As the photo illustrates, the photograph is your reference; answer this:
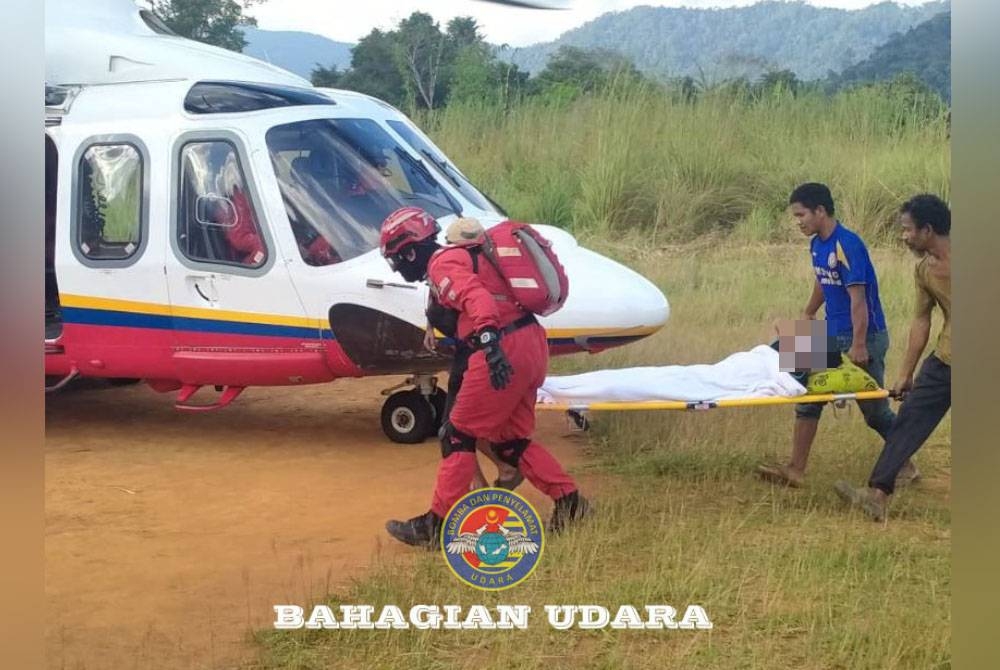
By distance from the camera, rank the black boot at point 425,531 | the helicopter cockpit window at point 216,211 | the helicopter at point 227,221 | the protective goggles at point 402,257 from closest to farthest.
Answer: the black boot at point 425,531
the protective goggles at point 402,257
the helicopter at point 227,221
the helicopter cockpit window at point 216,211

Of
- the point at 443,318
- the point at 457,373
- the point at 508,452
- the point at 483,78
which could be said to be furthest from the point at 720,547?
the point at 483,78

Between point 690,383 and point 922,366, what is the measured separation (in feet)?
2.85

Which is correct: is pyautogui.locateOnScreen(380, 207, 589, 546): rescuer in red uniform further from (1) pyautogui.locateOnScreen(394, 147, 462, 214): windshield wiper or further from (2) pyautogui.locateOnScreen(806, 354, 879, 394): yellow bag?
(2) pyautogui.locateOnScreen(806, 354, 879, 394): yellow bag

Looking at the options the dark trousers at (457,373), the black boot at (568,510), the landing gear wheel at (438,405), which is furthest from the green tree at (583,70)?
the black boot at (568,510)

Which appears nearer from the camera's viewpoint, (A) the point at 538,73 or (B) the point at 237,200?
(A) the point at 538,73

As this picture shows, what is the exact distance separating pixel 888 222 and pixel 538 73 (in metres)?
1.36

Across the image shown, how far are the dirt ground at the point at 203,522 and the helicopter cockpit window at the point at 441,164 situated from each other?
2.76 ft

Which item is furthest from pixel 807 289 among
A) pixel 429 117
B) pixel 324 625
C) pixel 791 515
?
pixel 324 625

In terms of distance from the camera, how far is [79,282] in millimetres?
5137

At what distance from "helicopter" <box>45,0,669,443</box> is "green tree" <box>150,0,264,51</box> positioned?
7 centimetres

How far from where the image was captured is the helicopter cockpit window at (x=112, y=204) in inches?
199

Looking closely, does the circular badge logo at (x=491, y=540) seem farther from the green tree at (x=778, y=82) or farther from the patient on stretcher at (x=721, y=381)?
the green tree at (x=778, y=82)

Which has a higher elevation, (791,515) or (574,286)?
(574,286)

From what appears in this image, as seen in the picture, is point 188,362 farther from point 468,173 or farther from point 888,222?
point 888,222
